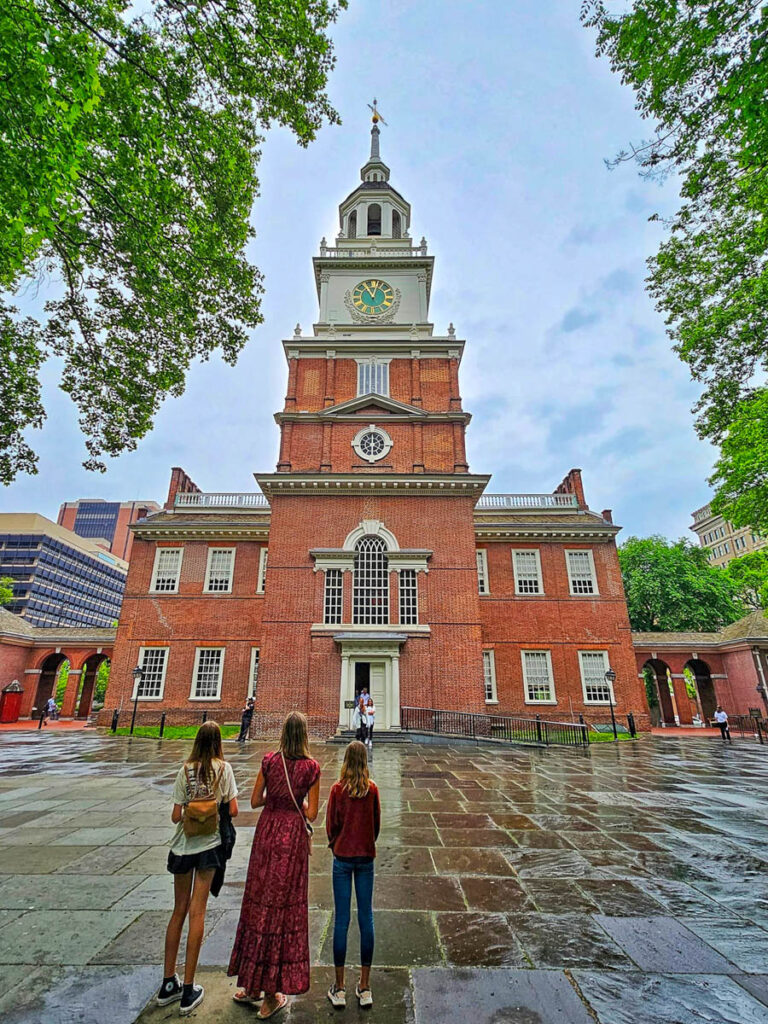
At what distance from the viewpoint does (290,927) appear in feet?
9.89

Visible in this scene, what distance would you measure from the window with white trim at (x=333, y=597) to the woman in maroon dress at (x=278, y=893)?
15.1m

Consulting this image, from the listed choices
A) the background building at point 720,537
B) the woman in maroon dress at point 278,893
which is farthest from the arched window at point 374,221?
the background building at point 720,537

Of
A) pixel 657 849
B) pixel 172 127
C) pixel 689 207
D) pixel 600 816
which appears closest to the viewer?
pixel 657 849

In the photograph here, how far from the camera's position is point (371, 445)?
69.1 feet

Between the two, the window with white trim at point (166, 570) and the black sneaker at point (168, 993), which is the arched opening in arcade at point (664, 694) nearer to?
the window with white trim at point (166, 570)

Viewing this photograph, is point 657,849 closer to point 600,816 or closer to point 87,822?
point 600,816

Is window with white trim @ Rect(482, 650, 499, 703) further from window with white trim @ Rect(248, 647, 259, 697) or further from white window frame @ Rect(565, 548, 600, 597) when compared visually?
window with white trim @ Rect(248, 647, 259, 697)

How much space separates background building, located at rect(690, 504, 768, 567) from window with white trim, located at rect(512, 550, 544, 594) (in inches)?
2207

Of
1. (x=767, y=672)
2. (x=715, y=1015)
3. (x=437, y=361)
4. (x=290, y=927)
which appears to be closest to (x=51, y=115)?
(x=290, y=927)

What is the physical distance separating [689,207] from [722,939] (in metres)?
12.1

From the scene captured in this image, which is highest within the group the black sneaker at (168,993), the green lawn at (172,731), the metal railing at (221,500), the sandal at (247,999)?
the metal railing at (221,500)

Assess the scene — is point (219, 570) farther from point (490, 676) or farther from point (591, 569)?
point (591, 569)

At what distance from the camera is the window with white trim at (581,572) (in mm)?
23844

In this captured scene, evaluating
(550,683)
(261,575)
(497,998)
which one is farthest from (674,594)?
(497,998)
